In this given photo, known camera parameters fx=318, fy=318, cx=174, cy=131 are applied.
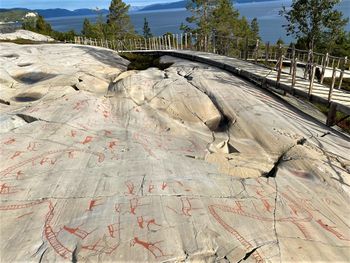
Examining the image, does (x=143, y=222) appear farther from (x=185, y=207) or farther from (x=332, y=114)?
(x=332, y=114)

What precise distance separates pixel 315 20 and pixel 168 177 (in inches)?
728

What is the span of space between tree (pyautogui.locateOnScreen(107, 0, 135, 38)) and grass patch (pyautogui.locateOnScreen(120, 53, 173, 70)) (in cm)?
2945

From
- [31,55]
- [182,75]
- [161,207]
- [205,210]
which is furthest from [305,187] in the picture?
[31,55]

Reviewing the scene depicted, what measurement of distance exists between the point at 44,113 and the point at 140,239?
7.58m

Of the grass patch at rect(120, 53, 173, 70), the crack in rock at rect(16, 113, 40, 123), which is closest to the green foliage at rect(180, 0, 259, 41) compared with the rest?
the grass patch at rect(120, 53, 173, 70)

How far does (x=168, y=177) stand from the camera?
28.0 ft

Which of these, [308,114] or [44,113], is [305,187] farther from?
[44,113]

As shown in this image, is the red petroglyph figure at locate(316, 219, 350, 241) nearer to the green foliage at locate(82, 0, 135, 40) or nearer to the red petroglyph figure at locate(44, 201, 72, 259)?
the red petroglyph figure at locate(44, 201, 72, 259)

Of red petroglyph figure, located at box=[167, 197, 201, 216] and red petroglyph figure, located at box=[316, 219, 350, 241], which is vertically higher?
red petroglyph figure, located at box=[167, 197, 201, 216]

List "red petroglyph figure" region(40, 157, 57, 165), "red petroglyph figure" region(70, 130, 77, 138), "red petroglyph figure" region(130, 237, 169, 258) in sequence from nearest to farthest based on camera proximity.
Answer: "red petroglyph figure" region(130, 237, 169, 258) → "red petroglyph figure" region(40, 157, 57, 165) → "red petroglyph figure" region(70, 130, 77, 138)

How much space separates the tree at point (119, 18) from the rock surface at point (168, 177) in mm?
43785

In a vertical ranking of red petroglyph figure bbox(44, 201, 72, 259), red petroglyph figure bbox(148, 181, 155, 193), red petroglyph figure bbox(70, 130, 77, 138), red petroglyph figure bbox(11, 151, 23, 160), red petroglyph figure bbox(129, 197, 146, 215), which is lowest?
red petroglyph figure bbox(44, 201, 72, 259)

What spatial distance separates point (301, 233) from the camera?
709 centimetres

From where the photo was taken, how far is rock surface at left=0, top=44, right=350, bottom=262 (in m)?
6.45
